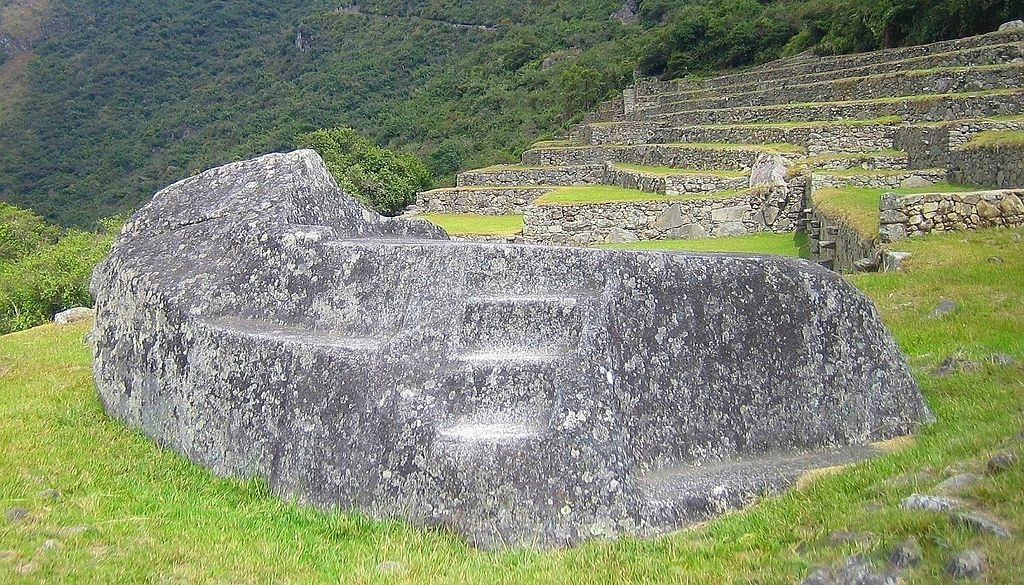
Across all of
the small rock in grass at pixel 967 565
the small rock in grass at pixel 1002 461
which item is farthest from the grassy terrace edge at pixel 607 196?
the small rock in grass at pixel 967 565

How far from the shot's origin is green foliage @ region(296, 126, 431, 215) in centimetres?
3597

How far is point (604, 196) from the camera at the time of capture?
2191cm

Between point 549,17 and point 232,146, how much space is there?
36.7 metres

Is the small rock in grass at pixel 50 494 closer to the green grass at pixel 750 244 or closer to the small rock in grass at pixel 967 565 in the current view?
the small rock in grass at pixel 967 565

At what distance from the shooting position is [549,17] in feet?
280

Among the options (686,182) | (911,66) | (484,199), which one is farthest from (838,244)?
(484,199)

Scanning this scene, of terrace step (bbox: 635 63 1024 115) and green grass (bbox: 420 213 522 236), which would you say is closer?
terrace step (bbox: 635 63 1024 115)

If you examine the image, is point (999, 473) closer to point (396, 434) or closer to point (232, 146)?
point (396, 434)

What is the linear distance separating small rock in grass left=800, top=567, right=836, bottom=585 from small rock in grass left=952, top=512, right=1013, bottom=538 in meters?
0.50

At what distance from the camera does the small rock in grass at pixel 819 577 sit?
9.31 ft

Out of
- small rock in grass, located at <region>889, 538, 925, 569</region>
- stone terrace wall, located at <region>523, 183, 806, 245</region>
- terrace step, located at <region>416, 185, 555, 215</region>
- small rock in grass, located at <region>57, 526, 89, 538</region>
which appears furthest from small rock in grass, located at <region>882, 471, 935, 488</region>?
terrace step, located at <region>416, 185, 555, 215</region>

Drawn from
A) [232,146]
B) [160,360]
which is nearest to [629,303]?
[160,360]

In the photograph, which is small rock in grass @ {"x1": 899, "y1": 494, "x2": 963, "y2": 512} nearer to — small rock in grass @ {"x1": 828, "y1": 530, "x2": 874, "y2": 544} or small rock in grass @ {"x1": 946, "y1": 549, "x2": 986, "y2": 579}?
small rock in grass @ {"x1": 828, "y1": 530, "x2": 874, "y2": 544}

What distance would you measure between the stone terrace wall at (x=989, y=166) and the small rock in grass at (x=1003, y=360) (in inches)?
347
